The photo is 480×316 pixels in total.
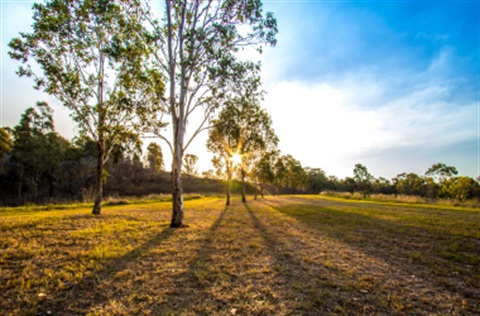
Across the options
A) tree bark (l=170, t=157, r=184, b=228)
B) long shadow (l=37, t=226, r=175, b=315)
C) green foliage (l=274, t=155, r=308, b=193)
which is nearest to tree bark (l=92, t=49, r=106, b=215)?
tree bark (l=170, t=157, r=184, b=228)

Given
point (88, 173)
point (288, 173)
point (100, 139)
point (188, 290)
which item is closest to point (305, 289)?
point (188, 290)

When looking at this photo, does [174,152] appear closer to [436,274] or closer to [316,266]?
[316,266]

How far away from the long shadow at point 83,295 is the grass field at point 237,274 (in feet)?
0.07

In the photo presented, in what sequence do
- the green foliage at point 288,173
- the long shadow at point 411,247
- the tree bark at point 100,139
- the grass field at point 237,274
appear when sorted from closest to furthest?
the grass field at point 237,274
the long shadow at point 411,247
the tree bark at point 100,139
the green foliage at point 288,173

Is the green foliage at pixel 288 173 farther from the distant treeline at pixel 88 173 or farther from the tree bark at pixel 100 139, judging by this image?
the tree bark at pixel 100 139

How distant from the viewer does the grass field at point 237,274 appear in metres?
3.89

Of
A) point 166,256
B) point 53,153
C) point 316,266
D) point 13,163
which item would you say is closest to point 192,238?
point 166,256

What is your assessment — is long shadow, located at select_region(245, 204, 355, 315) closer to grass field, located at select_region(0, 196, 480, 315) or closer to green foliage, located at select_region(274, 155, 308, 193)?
grass field, located at select_region(0, 196, 480, 315)

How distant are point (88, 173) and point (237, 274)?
232 feet

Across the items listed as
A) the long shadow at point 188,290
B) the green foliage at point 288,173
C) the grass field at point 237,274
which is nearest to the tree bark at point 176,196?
the grass field at point 237,274

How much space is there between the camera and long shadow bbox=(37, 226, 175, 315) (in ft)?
12.3

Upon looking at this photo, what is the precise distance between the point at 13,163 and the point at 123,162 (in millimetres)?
26555

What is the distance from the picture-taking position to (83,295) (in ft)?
13.9

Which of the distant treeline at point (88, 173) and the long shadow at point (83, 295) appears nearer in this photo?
the long shadow at point (83, 295)
